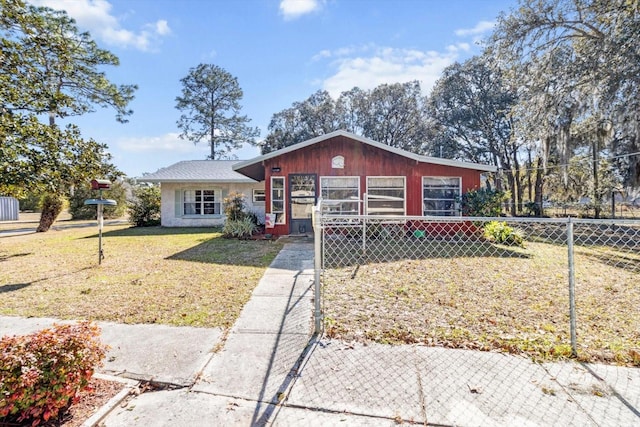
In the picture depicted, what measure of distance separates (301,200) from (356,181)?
2184 millimetres

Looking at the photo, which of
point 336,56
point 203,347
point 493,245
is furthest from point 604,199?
point 203,347

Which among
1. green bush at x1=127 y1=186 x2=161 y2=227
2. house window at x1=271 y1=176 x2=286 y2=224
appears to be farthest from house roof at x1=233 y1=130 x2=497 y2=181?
green bush at x1=127 y1=186 x2=161 y2=227

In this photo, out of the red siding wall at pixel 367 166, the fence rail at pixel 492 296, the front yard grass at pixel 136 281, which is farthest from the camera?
the red siding wall at pixel 367 166

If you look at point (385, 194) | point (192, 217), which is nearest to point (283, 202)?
point (385, 194)

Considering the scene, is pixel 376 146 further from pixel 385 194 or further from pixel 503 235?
pixel 503 235

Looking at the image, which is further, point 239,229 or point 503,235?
point 239,229

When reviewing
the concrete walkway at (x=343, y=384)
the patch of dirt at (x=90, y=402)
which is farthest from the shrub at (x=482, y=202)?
the patch of dirt at (x=90, y=402)

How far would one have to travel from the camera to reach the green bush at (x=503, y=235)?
30.1 feet

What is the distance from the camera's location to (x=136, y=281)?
5.49 meters

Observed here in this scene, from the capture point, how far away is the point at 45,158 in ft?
23.5

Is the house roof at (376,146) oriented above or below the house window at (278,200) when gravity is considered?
above

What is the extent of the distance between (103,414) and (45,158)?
7.74m

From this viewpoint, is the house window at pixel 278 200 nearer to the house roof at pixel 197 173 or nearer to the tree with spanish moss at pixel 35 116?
the house roof at pixel 197 173

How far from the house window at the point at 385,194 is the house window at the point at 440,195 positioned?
901 mm
